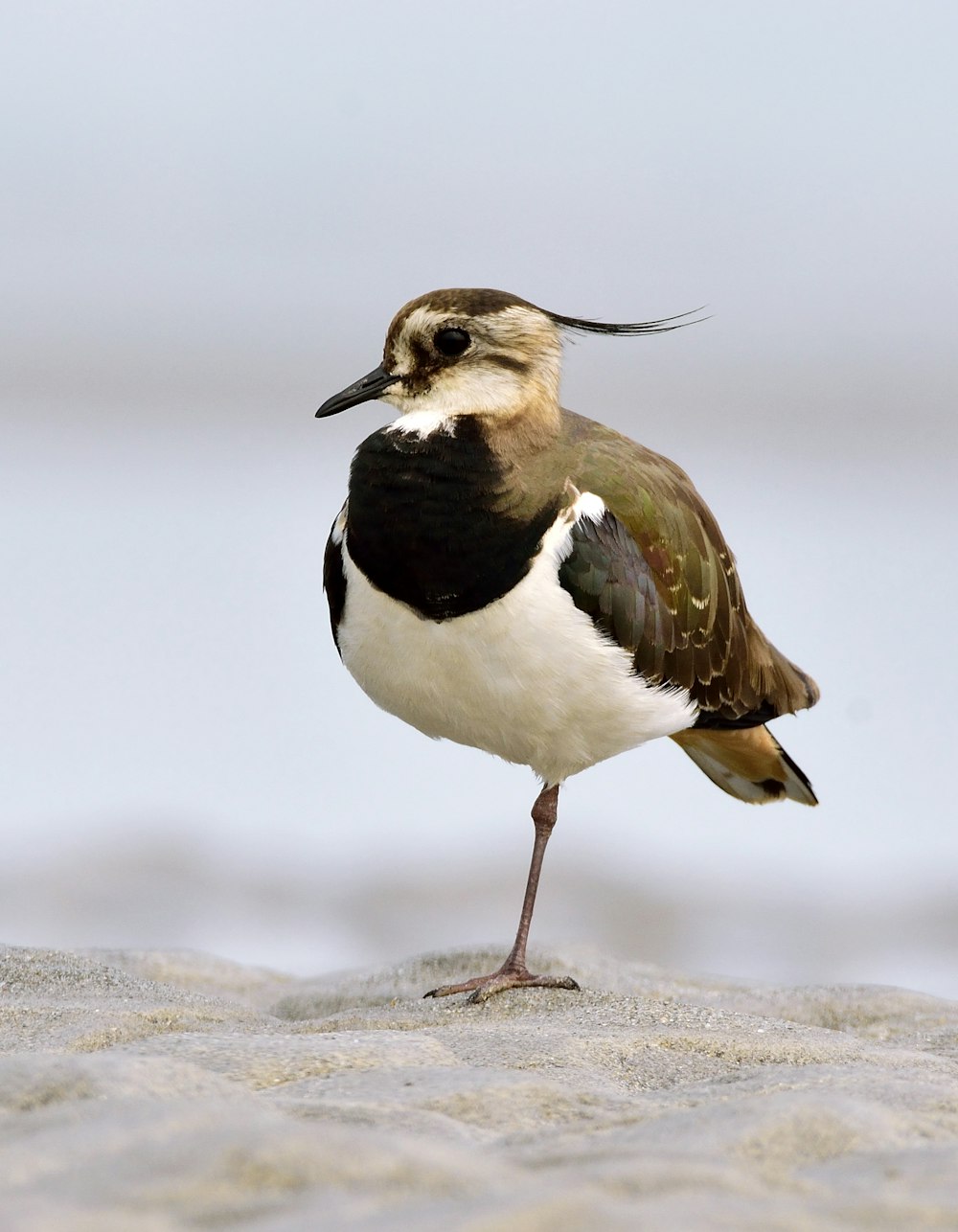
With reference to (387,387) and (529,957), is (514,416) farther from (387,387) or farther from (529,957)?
(529,957)

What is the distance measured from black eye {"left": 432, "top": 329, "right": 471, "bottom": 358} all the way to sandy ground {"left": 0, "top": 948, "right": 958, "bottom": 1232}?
1683 millimetres

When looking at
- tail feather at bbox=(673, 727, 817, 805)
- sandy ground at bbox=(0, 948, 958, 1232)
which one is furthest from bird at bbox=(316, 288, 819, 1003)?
sandy ground at bbox=(0, 948, 958, 1232)

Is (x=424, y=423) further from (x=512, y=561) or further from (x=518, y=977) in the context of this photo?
(x=518, y=977)

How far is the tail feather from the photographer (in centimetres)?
530

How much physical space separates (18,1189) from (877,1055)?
6.41ft

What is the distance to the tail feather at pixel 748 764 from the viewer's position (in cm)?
530

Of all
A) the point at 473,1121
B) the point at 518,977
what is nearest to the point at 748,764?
the point at 518,977

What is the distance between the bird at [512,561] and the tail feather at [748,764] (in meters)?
0.64

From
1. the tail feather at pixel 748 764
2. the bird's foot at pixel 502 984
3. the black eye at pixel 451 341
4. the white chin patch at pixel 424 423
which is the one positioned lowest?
the bird's foot at pixel 502 984

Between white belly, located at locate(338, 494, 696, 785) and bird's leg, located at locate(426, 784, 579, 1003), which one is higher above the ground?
white belly, located at locate(338, 494, 696, 785)

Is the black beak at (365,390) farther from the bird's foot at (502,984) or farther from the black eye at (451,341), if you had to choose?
the bird's foot at (502,984)

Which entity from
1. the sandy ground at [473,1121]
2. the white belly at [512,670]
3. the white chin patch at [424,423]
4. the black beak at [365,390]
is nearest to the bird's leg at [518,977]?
the sandy ground at [473,1121]

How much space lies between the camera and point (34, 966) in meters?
4.21

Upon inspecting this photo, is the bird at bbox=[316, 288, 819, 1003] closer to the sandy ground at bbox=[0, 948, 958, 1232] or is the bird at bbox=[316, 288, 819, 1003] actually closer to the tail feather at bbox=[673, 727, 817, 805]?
the tail feather at bbox=[673, 727, 817, 805]
